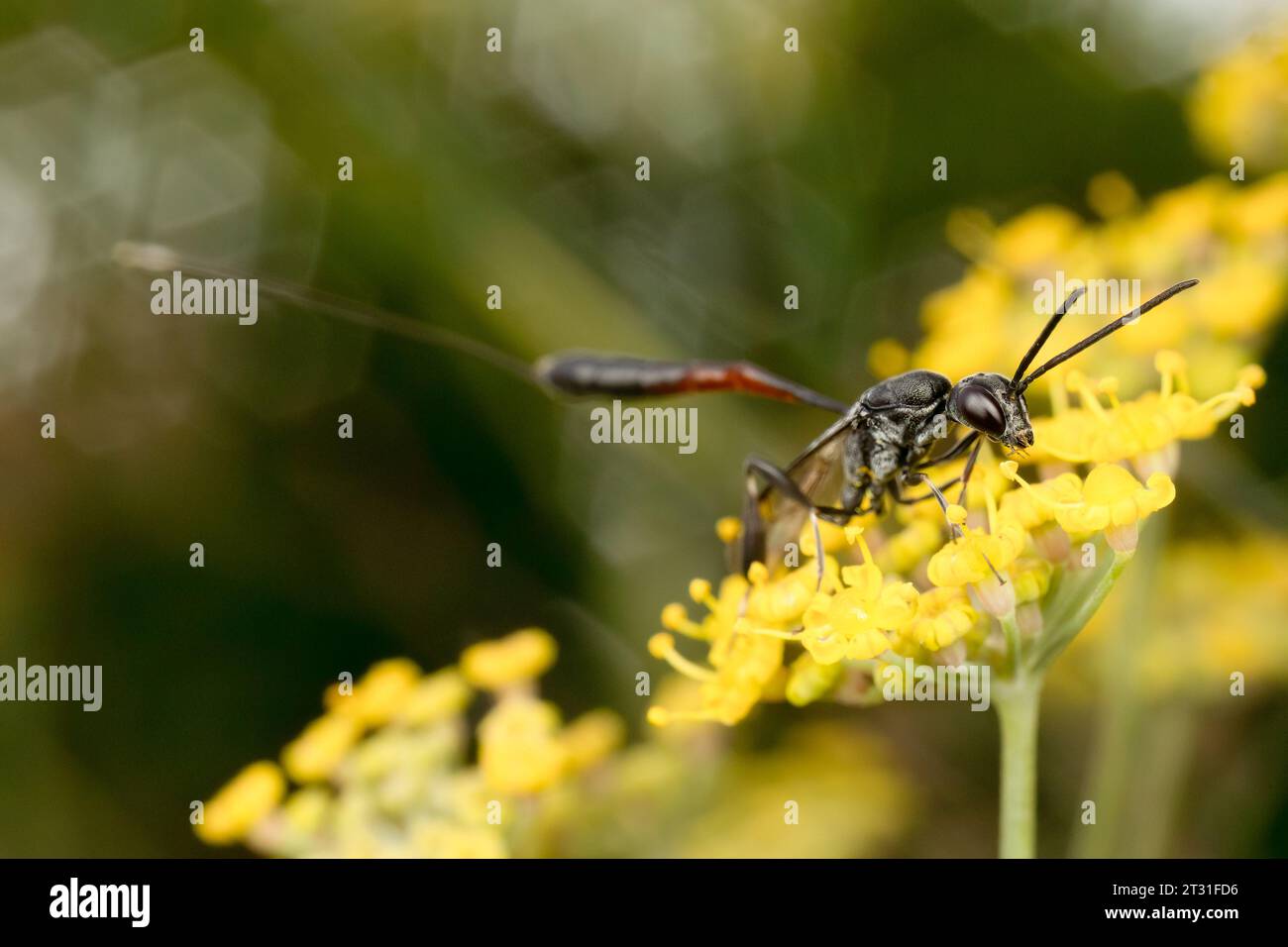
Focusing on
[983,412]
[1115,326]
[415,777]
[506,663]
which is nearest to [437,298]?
[506,663]

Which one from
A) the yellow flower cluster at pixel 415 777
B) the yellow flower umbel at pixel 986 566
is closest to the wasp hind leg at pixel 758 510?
the yellow flower umbel at pixel 986 566

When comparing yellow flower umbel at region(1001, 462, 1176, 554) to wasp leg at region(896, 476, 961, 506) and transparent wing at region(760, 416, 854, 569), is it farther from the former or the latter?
transparent wing at region(760, 416, 854, 569)

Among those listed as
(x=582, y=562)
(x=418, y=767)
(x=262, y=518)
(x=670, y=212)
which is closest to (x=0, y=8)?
(x=262, y=518)

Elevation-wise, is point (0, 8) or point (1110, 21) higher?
point (0, 8)

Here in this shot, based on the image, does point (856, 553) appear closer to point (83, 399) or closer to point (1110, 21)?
point (1110, 21)

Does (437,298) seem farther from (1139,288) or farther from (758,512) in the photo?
(1139,288)

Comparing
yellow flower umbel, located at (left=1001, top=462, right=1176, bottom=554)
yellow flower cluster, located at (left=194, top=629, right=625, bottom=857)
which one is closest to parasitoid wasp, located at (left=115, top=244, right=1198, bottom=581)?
yellow flower umbel, located at (left=1001, top=462, right=1176, bottom=554)
